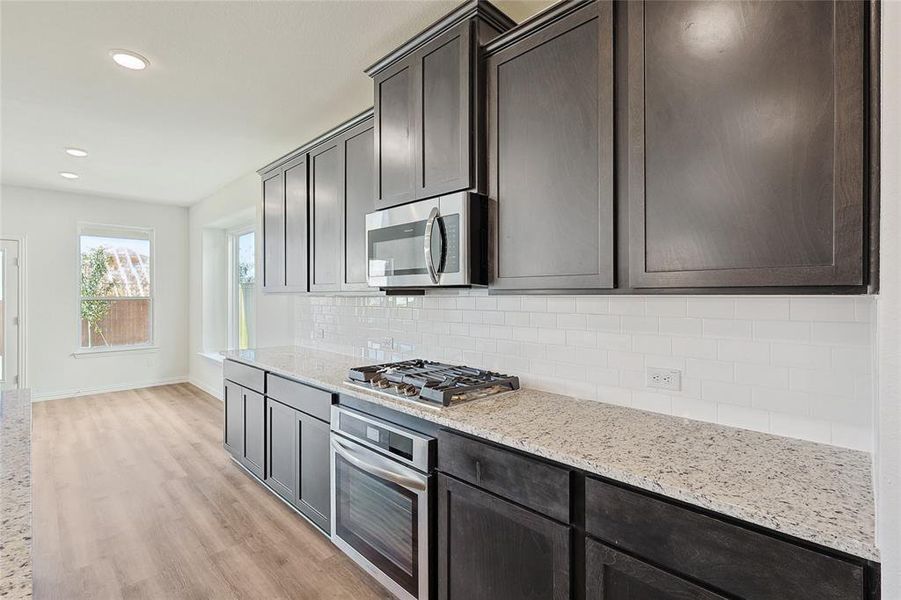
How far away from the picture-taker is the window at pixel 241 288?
5.56 m

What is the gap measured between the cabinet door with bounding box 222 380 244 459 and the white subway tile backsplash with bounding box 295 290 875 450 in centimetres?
181

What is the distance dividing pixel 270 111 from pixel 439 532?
9.82 feet

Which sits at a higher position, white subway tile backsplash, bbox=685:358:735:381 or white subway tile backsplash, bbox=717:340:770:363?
white subway tile backsplash, bbox=717:340:770:363

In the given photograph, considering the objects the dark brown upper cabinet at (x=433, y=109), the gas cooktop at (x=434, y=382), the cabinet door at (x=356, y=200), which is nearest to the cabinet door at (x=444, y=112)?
the dark brown upper cabinet at (x=433, y=109)

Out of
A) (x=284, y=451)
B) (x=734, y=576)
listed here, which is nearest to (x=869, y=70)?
(x=734, y=576)

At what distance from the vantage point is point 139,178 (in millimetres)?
4973

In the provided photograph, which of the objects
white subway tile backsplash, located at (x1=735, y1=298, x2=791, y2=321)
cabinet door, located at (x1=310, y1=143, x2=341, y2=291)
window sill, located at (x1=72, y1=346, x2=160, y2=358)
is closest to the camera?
white subway tile backsplash, located at (x1=735, y1=298, x2=791, y2=321)

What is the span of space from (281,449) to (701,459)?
8.05 ft

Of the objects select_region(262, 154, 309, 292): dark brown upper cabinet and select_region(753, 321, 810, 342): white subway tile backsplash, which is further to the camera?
select_region(262, 154, 309, 292): dark brown upper cabinet

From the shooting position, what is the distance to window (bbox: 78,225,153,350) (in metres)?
5.85

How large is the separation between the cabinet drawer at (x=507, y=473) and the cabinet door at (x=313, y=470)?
0.98 metres

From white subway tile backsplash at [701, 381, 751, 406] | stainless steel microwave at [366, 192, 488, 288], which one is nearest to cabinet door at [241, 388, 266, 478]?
stainless steel microwave at [366, 192, 488, 288]

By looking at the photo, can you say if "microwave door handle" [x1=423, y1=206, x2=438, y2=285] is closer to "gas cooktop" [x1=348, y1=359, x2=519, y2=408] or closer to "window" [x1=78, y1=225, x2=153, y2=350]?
"gas cooktop" [x1=348, y1=359, x2=519, y2=408]

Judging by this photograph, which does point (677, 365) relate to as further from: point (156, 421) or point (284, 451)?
point (156, 421)
